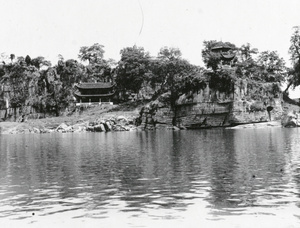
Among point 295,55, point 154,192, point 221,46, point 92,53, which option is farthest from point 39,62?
point 154,192

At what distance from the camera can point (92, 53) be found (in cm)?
11938

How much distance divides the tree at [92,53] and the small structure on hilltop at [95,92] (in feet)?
60.3

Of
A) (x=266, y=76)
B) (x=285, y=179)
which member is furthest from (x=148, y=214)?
(x=266, y=76)

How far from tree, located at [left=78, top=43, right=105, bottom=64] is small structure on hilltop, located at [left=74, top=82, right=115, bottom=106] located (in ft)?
60.3

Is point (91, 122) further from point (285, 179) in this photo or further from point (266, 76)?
point (285, 179)

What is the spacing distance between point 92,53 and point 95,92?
21.2 meters

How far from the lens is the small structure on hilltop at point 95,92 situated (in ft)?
333

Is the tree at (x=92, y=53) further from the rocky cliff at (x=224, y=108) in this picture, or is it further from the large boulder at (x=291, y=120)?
the large boulder at (x=291, y=120)

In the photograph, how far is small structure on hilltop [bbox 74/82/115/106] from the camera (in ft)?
333

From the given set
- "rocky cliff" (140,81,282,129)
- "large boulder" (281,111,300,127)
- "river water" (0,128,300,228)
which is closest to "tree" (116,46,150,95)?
"rocky cliff" (140,81,282,129)

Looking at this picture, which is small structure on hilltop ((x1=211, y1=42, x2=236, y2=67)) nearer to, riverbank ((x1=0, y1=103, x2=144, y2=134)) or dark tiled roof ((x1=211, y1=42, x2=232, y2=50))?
dark tiled roof ((x1=211, y1=42, x2=232, y2=50))

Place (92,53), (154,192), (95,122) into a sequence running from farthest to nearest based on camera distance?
1. (92,53)
2. (95,122)
3. (154,192)

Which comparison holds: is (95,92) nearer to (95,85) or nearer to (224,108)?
(95,85)

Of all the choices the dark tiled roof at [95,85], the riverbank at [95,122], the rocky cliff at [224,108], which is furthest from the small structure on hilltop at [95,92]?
the rocky cliff at [224,108]
